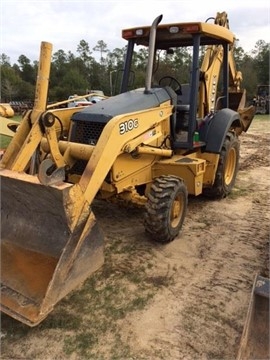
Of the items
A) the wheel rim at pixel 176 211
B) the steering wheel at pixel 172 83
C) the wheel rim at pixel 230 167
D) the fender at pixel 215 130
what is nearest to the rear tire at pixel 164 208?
the wheel rim at pixel 176 211

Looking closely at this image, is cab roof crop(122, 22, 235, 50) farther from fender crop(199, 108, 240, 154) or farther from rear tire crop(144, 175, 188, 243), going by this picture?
rear tire crop(144, 175, 188, 243)

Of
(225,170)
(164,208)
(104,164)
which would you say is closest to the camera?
(104,164)

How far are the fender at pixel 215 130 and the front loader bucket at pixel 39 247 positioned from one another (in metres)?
2.60

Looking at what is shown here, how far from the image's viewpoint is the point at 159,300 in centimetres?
314

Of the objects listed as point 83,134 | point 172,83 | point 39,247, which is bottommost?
point 39,247

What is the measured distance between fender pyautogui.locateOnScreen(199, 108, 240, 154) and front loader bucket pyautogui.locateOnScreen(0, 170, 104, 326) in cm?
260

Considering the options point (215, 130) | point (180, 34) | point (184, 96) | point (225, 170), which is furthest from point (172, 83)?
point (225, 170)

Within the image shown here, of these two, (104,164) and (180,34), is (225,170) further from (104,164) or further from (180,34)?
(104,164)

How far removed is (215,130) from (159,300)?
2.82 metres

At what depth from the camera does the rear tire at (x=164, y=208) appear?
3807 mm

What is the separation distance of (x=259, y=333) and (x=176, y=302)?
89 centimetres

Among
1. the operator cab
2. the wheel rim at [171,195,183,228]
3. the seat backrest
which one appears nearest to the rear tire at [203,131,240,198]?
the operator cab

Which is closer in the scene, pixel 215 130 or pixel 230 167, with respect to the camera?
pixel 215 130

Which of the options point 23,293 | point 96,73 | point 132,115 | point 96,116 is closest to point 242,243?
point 132,115
